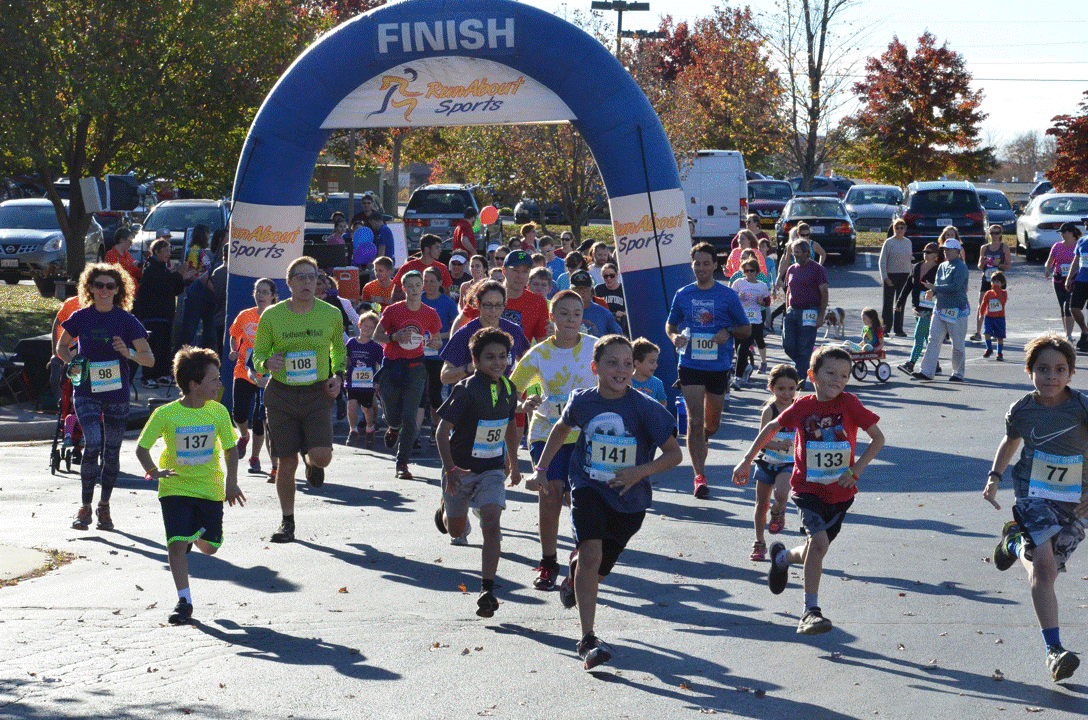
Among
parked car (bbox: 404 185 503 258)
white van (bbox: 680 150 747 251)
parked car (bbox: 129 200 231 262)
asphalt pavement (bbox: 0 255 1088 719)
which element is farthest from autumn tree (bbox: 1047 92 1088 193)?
asphalt pavement (bbox: 0 255 1088 719)

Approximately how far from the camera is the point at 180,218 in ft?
80.4

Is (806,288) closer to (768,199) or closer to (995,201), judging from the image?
(995,201)

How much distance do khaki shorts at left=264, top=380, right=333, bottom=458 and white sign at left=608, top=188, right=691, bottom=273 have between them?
18.3ft

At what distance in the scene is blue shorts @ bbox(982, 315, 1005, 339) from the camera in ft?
61.0

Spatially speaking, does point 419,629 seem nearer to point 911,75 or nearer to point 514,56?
point 514,56

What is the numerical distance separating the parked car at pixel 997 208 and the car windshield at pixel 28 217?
2406 centimetres

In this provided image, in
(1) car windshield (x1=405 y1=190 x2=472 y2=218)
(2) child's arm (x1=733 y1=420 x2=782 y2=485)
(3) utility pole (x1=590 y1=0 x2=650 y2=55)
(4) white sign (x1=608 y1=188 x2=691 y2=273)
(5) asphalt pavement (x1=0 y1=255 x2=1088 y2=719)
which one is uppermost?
(3) utility pole (x1=590 y1=0 x2=650 y2=55)

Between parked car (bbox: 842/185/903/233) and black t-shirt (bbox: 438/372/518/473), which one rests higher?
parked car (bbox: 842/185/903/233)

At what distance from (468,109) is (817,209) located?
18373 millimetres

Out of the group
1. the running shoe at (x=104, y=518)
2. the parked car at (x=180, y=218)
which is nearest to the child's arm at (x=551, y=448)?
the running shoe at (x=104, y=518)

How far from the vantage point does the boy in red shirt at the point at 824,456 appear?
671cm

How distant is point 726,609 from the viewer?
7238 mm

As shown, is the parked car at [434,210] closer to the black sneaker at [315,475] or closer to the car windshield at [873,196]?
the car windshield at [873,196]

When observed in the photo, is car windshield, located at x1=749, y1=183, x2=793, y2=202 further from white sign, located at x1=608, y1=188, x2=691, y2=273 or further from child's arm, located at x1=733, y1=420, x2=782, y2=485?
child's arm, located at x1=733, y1=420, x2=782, y2=485
